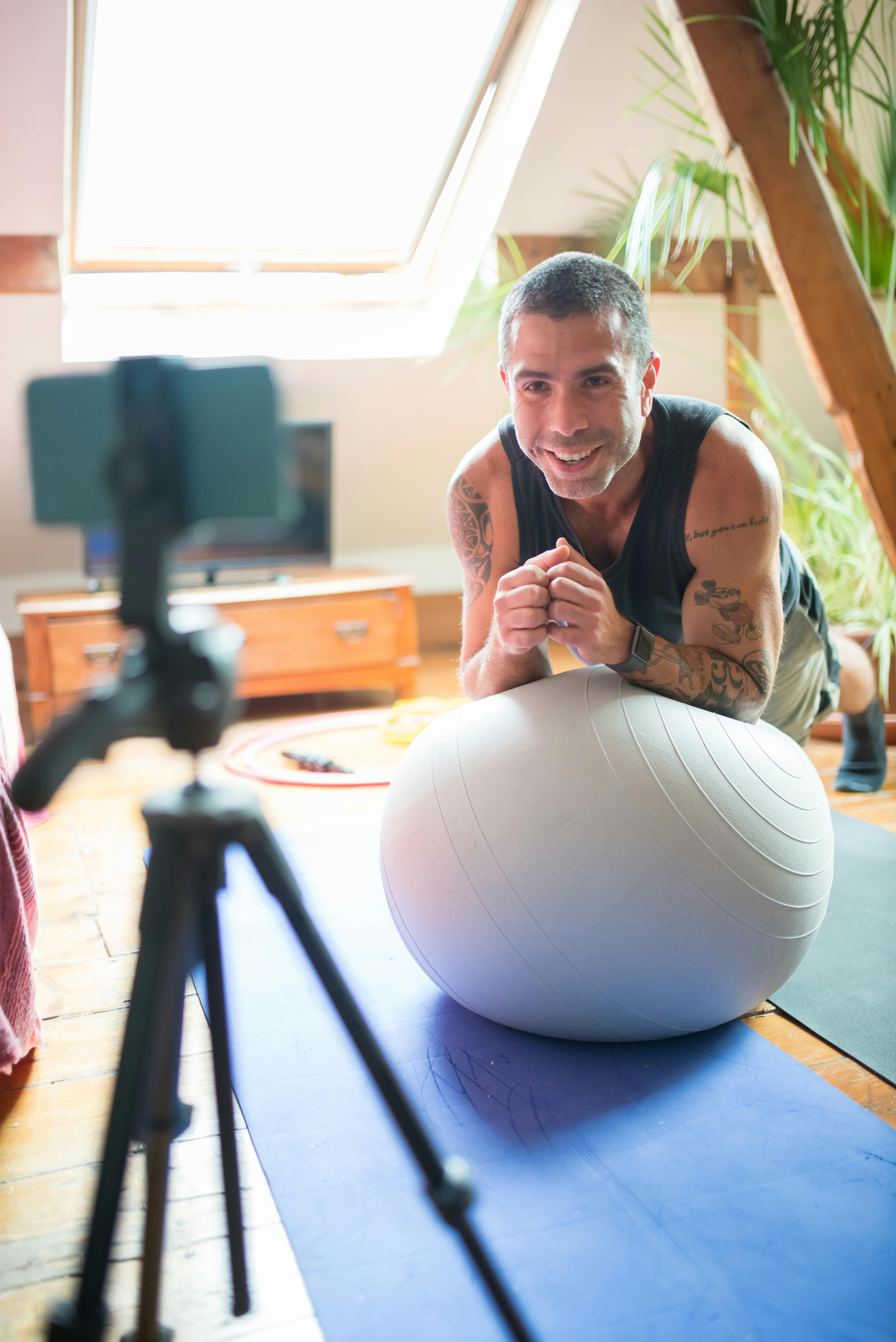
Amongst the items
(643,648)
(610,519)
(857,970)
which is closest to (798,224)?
(610,519)

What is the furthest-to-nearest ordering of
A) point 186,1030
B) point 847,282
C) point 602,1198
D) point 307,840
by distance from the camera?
point 307,840
point 847,282
point 186,1030
point 602,1198

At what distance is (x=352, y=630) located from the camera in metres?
3.94

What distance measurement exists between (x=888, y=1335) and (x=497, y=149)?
370 centimetres

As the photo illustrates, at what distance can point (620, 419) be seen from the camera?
161 centimetres

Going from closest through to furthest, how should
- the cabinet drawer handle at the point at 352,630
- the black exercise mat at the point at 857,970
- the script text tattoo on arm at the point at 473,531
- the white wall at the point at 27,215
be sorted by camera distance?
the black exercise mat at the point at 857,970 < the script text tattoo on arm at the point at 473,531 < the white wall at the point at 27,215 < the cabinet drawer handle at the point at 352,630

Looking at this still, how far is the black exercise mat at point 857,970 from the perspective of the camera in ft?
5.13

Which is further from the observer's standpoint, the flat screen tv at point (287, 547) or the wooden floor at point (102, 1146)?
the flat screen tv at point (287, 547)

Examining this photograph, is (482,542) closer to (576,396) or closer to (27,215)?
(576,396)

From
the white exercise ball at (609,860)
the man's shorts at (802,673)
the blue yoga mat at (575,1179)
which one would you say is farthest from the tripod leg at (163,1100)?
the man's shorts at (802,673)

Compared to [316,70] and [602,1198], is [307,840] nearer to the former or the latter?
[602,1198]

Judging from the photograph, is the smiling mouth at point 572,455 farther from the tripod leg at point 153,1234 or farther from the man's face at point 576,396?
the tripod leg at point 153,1234

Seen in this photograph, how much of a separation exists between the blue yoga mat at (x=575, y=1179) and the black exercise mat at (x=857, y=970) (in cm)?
12

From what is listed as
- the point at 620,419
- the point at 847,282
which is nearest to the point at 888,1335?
the point at 620,419

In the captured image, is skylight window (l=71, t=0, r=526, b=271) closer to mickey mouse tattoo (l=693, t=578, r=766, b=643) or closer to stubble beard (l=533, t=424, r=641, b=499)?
stubble beard (l=533, t=424, r=641, b=499)
